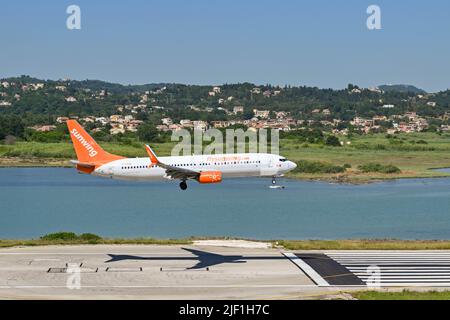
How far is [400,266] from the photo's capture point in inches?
2714

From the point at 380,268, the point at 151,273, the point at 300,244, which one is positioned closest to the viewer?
the point at 151,273

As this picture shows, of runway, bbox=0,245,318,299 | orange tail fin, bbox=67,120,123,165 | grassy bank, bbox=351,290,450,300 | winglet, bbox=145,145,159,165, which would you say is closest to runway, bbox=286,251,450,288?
runway, bbox=0,245,318,299

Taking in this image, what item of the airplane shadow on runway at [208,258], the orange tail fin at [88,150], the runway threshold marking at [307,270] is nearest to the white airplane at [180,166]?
the orange tail fin at [88,150]

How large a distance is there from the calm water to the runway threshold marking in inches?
1223

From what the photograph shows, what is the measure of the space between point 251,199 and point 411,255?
76.6 metres

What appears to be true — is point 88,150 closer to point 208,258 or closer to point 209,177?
point 209,177

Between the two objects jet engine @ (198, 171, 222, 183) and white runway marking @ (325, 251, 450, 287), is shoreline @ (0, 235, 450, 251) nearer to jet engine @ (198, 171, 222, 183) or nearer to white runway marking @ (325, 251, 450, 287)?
white runway marking @ (325, 251, 450, 287)

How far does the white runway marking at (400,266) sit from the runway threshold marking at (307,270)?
3.05 metres

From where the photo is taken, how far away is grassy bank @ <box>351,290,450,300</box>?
5441 centimetres

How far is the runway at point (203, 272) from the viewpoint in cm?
5775

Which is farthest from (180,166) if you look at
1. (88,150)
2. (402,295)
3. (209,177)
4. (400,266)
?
(402,295)

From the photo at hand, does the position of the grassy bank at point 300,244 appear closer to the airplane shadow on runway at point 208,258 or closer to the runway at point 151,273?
the runway at point 151,273

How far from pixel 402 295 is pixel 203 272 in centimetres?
1609

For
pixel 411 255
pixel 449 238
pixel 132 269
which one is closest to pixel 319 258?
pixel 411 255
